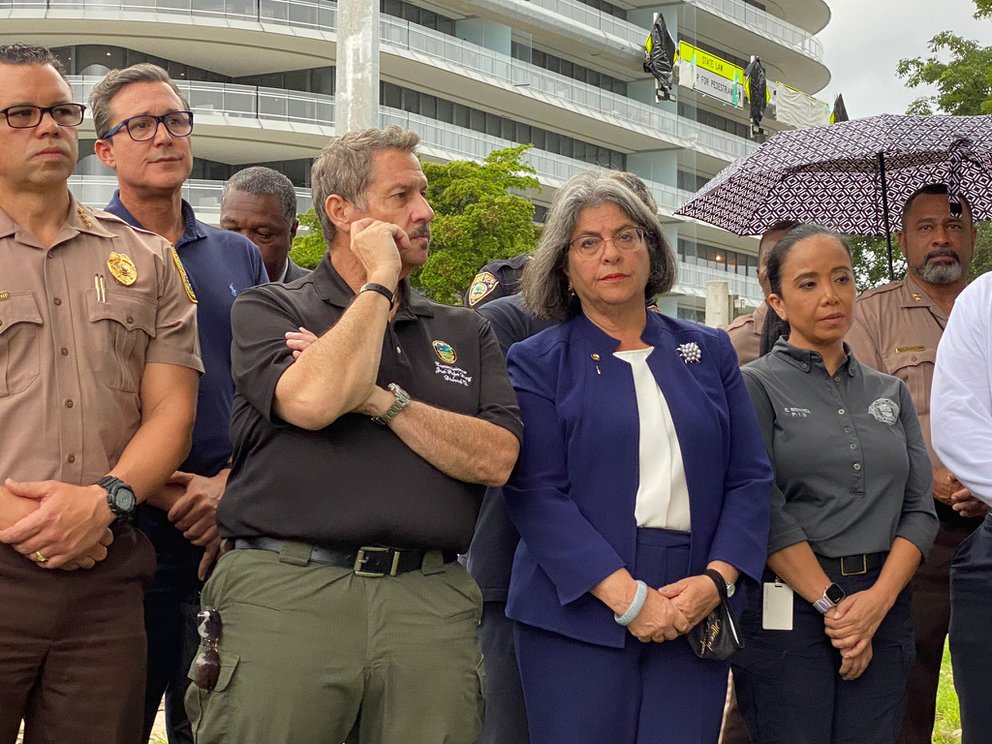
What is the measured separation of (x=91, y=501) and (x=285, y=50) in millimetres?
35842

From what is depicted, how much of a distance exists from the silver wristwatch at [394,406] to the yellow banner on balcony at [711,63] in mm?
48804

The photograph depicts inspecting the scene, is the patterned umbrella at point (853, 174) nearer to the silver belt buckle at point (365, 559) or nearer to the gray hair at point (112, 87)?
the gray hair at point (112, 87)

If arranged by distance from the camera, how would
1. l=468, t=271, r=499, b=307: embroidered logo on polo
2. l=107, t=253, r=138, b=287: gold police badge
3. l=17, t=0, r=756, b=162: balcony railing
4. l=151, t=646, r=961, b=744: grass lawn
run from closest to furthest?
l=107, t=253, r=138, b=287: gold police badge, l=468, t=271, r=499, b=307: embroidered logo on polo, l=151, t=646, r=961, b=744: grass lawn, l=17, t=0, r=756, b=162: balcony railing

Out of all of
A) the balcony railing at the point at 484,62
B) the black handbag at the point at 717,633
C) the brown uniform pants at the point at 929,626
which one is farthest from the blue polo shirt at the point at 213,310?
the balcony railing at the point at 484,62

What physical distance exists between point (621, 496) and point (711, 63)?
50630 millimetres

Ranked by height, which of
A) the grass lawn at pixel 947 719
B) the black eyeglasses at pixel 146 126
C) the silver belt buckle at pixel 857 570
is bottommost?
the grass lawn at pixel 947 719

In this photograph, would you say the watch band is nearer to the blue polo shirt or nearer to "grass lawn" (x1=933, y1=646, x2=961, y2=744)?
the blue polo shirt

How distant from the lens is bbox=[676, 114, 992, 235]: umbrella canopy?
598 cm

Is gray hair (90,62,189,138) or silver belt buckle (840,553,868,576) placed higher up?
gray hair (90,62,189,138)

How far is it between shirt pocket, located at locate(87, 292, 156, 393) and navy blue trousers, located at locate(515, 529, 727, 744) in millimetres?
1520

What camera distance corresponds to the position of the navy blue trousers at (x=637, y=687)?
162 inches

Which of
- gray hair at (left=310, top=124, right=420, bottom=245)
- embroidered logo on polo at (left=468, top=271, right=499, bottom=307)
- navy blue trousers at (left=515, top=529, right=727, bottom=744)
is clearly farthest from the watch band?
embroidered logo on polo at (left=468, top=271, right=499, bottom=307)

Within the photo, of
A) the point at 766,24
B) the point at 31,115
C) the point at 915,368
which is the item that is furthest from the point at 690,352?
the point at 766,24

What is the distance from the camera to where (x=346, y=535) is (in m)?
3.69
